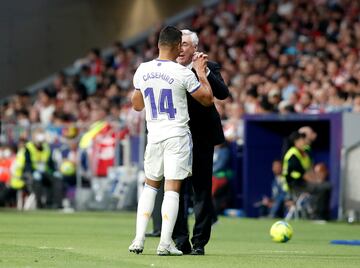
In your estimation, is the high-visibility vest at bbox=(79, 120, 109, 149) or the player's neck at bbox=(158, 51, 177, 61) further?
the high-visibility vest at bbox=(79, 120, 109, 149)

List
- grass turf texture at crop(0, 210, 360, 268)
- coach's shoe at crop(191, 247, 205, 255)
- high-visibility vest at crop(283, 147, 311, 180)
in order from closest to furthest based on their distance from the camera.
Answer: grass turf texture at crop(0, 210, 360, 268) < coach's shoe at crop(191, 247, 205, 255) < high-visibility vest at crop(283, 147, 311, 180)

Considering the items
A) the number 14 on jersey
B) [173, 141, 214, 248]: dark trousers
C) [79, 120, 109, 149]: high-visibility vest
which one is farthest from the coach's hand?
[79, 120, 109, 149]: high-visibility vest

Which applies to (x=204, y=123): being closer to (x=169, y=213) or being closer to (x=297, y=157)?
(x=169, y=213)

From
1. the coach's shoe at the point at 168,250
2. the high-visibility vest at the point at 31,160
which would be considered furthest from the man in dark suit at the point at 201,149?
the high-visibility vest at the point at 31,160

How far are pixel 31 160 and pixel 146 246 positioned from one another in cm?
1327

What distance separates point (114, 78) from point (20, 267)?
22391 mm

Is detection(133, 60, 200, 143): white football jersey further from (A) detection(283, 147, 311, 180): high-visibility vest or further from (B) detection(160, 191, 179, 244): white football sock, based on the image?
(A) detection(283, 147, 311, 180): high-visibility vest

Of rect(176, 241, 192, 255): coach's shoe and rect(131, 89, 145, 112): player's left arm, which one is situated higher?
rect(131, 89, 145, 112): player's left arm

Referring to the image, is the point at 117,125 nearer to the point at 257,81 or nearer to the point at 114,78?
the point at 257,81

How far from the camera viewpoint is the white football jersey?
10797mm

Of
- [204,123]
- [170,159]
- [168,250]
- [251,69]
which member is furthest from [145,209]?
[251,69]

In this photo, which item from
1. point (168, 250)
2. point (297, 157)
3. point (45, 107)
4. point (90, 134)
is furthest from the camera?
point (45, 107)

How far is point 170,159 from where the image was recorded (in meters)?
10.8

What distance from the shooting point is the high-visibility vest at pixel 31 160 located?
25484 millimetres
